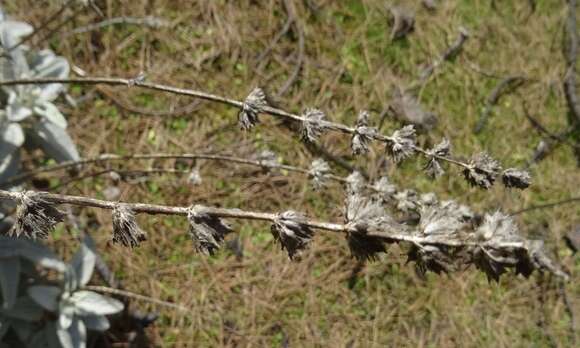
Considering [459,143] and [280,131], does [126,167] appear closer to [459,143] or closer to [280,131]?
[280,131]

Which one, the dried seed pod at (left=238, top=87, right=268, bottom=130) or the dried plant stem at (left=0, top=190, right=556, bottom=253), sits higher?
the dried seed pod at (left=238, top=87, right=268, bottom=130)

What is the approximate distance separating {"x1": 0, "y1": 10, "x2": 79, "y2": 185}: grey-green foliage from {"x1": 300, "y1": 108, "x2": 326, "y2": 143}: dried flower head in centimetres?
134

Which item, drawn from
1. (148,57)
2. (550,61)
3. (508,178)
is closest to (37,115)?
(148,57)

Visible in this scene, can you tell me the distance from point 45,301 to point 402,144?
4.99 ft

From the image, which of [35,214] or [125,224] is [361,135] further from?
[35,214]

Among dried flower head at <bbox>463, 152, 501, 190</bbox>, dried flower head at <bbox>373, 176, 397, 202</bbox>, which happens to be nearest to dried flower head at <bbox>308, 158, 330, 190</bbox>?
dried flower head at <bbox>373, 176, 397, 202</bbox>

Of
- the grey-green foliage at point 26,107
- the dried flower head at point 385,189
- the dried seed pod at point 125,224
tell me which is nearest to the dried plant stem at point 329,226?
the dried seed pod at point 125,224

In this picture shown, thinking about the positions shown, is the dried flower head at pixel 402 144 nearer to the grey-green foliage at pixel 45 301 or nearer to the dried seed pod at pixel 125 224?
the dried seed pod at pixel 125 224

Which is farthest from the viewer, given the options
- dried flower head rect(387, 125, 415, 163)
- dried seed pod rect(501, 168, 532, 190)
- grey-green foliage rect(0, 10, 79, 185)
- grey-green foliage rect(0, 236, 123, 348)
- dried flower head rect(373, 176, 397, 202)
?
grey-green foliage rect(0, 10, 79, 185)

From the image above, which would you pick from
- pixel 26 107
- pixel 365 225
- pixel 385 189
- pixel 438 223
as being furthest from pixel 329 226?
pixel 26 107

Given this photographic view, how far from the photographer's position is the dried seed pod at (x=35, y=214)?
1.25 m

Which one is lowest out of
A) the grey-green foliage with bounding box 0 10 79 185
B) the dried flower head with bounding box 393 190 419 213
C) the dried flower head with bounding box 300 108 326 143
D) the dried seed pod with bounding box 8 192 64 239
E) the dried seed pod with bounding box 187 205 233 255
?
the dried seed pod with bounding box 8 192 64 239

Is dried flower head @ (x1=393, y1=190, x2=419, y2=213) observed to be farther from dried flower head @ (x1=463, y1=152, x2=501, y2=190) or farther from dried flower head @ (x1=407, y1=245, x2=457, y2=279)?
dried flower head @ (x1=407, y1=245, x2=457, y2=279)

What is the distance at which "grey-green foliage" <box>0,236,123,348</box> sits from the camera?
2.34 meters
